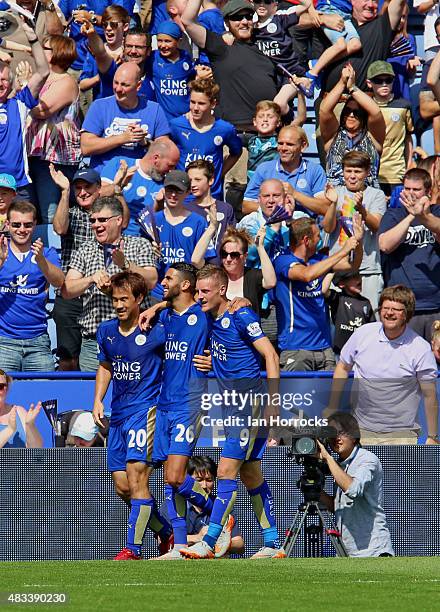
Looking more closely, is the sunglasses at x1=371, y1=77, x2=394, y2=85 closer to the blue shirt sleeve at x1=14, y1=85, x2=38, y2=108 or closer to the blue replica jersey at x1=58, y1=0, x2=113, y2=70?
the blue replica jersey at x1=58, y1=0, x2=113, y2=70

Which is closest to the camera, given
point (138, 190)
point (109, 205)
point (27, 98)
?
point (109, 205)

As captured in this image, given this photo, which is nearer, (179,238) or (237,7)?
(179,238)

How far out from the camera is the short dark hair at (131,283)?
10.1 metres

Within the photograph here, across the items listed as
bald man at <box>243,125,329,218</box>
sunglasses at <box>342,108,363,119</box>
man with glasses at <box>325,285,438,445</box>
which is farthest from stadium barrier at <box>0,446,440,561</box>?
sunglasses at <box>342,108,363,119</box>

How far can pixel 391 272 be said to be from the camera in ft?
41.9

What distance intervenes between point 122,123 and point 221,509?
199 inches

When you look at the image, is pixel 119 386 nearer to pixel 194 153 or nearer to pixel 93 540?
pixel 93 540

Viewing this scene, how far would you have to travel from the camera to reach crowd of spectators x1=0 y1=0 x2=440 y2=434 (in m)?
12.1

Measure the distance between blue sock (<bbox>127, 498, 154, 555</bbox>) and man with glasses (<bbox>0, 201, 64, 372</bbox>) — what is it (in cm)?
226

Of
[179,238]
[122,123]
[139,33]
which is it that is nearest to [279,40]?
[139,33]

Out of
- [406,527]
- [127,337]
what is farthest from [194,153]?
[406,527]

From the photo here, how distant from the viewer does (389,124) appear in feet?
47.0

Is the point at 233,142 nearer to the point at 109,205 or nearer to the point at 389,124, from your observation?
the point at 389,124

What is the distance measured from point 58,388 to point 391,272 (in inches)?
133
